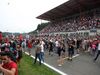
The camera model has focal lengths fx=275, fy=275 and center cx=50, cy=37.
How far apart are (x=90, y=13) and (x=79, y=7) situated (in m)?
2.29

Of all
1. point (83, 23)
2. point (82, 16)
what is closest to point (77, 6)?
point (82, 16)

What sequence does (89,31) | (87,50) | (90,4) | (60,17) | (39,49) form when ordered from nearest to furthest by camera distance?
(39,49)
(87,50)
(89,31)
(90,4)
(60,17)

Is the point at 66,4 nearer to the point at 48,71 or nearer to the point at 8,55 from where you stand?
the point at 48,71

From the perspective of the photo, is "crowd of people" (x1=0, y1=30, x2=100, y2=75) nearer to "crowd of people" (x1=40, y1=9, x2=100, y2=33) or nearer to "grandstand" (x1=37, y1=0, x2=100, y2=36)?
Answer: "grandstand" (x1=37, y1=0, x2=100, y2=36)

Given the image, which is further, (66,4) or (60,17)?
(60,17)

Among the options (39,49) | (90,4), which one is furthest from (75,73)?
(90,4)

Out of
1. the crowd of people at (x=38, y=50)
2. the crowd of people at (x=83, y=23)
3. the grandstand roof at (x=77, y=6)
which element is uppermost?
the grandstand roof at (x=77, y=6)

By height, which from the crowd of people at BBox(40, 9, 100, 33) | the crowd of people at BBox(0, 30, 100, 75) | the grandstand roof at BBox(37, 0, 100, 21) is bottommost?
the crowd of people at BBox(0, 30, 100, 75)

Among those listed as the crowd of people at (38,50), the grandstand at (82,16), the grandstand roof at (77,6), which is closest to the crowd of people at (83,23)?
the grandstand at (82,16)

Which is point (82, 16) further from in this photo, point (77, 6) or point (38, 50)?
point (38, 50)

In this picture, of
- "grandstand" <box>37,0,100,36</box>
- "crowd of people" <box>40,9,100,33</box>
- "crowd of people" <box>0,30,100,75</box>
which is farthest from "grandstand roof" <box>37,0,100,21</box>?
"crowd of people" <box>0,30,100,75</box>

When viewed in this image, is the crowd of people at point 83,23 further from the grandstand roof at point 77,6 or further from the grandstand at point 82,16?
the grandstand roof at point 77,6

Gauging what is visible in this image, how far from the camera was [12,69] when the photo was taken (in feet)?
19.0

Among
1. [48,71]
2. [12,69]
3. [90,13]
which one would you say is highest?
[90,13]
